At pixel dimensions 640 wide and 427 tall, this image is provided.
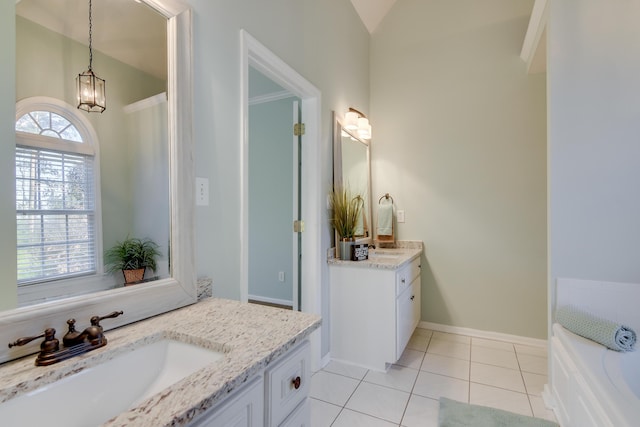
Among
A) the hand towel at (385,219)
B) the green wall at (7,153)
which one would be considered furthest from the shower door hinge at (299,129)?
the green wall at (7,153)

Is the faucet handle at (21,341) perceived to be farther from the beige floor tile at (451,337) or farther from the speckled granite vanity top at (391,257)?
the beige floor tile at (451,337)

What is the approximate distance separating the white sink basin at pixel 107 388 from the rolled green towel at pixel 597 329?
5.48ft

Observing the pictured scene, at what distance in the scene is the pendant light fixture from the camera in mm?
878

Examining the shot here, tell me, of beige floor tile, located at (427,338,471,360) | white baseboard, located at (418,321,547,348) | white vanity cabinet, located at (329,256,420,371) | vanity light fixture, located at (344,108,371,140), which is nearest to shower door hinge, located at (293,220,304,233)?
white vanity cabinet, located at (329,256,420,371)

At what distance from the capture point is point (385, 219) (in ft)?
10.2

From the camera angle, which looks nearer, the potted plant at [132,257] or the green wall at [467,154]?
the potted plant at [132,257]

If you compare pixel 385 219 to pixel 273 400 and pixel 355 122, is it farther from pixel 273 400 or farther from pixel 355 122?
pixel 273 400

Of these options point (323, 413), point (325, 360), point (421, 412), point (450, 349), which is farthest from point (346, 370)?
point (450, 349)

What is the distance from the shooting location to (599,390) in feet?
3.62

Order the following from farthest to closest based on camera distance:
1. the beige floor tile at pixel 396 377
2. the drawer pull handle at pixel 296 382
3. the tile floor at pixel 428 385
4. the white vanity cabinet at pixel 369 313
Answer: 1. the white vanity cabinet at pixel 369 313
2. the beige floor tile at pixel 396 377
3. the tile floor at pixel 428 385
4. the drawer pull handle at pixel 296 382

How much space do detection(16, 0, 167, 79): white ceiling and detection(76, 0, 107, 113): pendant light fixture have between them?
26mm

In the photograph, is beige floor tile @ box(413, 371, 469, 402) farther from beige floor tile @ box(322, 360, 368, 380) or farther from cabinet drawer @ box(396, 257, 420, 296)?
cabinet drawer @ box(396, 257, 420, 296)

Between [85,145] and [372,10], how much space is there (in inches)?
119

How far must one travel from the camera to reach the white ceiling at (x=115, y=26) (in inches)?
32.1
